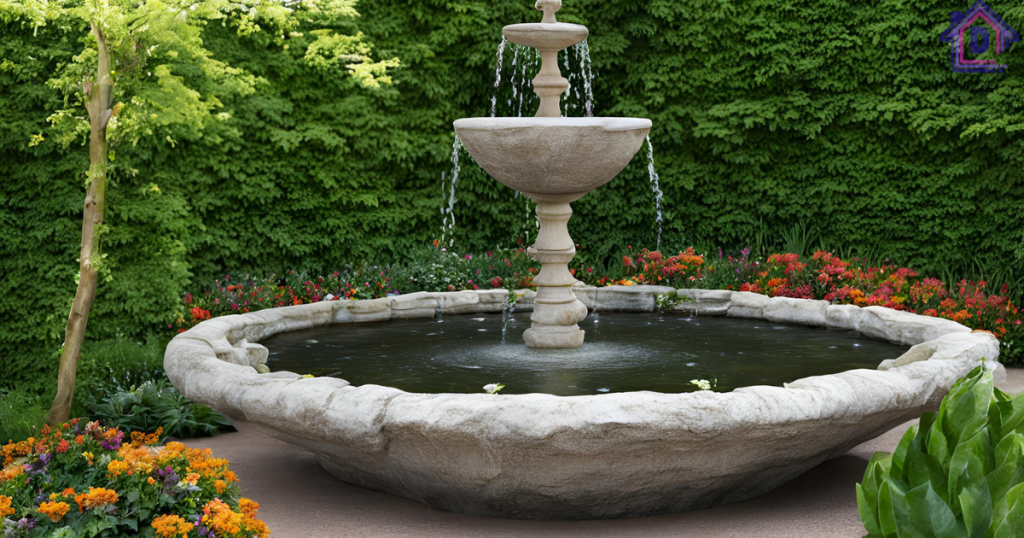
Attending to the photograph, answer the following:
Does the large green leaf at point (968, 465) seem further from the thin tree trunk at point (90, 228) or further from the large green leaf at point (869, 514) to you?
the thin tree trunk at point (90, 228)

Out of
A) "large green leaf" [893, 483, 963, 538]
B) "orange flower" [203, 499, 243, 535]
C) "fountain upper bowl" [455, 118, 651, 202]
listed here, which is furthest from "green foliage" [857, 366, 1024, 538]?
"fountain upper bowl" [455, 118, 651, 202]

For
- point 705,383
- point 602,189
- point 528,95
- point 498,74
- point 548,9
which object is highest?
point 548,9

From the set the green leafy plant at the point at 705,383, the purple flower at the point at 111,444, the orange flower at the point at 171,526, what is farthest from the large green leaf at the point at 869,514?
the purple flower at the point at 111,444

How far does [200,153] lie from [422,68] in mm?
2750

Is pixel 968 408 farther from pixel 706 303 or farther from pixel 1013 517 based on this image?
pixel 706 303

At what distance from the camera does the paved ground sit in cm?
438

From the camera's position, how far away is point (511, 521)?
4551 millimetres

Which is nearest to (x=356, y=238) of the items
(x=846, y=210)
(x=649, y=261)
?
(x=649, y=261)

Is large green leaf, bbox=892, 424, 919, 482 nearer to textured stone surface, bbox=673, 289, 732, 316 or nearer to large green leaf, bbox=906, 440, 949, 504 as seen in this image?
large green leaf, bbox=906, 440, 949, 504

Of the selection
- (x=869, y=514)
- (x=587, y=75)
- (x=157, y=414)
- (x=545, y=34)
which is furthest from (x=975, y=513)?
(x=587, y=75)

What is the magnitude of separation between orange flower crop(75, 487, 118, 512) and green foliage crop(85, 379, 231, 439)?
2991 mm

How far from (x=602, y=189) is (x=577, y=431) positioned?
767 centimetres

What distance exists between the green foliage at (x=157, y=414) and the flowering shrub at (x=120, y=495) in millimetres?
2349

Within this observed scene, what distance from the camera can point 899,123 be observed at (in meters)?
10.5
